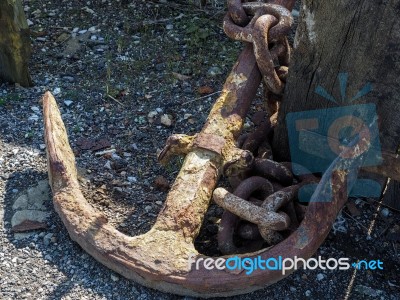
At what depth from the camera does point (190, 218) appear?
278 cm

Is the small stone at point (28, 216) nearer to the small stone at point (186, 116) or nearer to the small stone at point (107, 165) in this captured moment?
the small stone at point (107, 165)

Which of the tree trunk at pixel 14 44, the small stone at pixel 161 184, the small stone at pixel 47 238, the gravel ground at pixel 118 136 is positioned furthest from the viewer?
the tree trunk at pixel 14 44

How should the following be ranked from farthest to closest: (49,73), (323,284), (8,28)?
1. (49,73)
2. (8,28)
3. (323,284)

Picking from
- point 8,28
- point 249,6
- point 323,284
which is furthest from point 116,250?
point 8,28

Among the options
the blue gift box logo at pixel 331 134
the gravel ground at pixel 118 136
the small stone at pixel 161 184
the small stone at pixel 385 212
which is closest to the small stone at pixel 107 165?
the gravel ground at pixel 118 136

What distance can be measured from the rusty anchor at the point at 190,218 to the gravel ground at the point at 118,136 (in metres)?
0.20

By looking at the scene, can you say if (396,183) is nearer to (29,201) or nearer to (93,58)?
(29,201)

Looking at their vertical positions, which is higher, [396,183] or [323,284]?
[396,183]

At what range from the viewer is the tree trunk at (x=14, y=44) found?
12.7 feet

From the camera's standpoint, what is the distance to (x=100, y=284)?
2848 mm

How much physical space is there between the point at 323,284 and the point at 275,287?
0.23 m

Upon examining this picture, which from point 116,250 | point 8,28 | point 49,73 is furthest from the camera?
point 49,73

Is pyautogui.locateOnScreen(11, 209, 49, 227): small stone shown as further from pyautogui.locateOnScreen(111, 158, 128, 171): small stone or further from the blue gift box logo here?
the blue gift box logo

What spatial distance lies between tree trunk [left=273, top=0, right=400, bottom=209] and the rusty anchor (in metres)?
0.28
